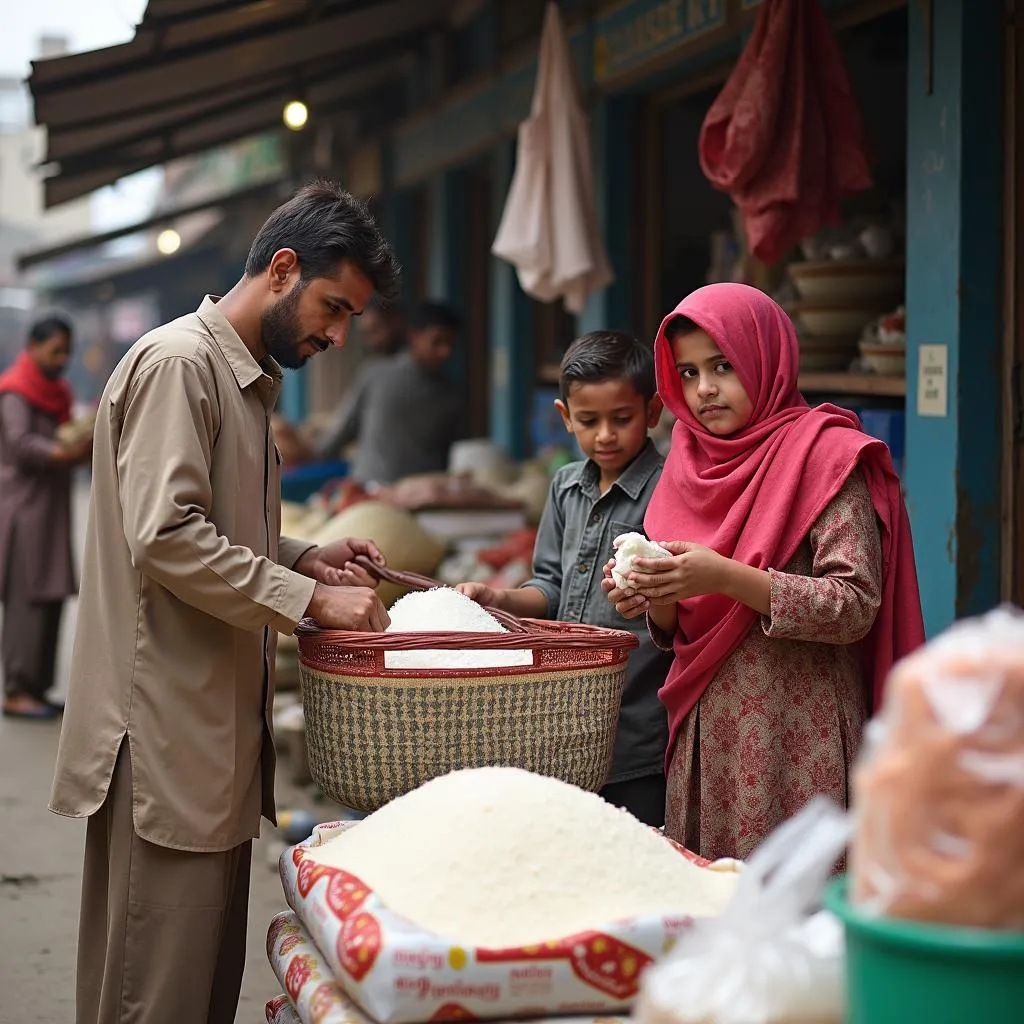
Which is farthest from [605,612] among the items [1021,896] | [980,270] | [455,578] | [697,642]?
[455,578]

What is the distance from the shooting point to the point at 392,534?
18.1ft

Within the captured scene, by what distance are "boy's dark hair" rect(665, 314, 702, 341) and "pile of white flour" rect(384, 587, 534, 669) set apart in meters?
0.55

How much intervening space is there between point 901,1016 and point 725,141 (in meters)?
3.08

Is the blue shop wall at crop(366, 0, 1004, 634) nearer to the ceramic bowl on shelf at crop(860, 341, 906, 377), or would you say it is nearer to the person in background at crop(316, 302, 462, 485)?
the ceramic bowl on shelf at crop(860, 341, 906, 377)

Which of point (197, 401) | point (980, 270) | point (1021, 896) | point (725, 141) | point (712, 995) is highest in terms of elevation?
point (725, 141)

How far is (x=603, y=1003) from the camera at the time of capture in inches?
63.0

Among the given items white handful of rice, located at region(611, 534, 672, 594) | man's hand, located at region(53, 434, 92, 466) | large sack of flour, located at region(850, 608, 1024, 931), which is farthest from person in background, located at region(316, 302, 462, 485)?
large sack of flour, located at region(850, 608, 1024, 931)

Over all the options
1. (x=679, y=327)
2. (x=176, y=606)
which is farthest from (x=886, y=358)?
(x=176, y=606)

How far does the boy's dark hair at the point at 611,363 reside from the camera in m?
2.52

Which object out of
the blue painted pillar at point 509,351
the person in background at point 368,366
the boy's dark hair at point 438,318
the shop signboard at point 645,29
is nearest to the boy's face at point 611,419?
the shop signboard at point 645,29

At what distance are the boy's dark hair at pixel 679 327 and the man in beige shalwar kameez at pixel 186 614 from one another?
0.48 m

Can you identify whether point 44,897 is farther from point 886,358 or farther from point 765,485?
point 765,485

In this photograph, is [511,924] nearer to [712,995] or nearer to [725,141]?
[712,995]

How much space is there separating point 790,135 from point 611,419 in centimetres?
149
